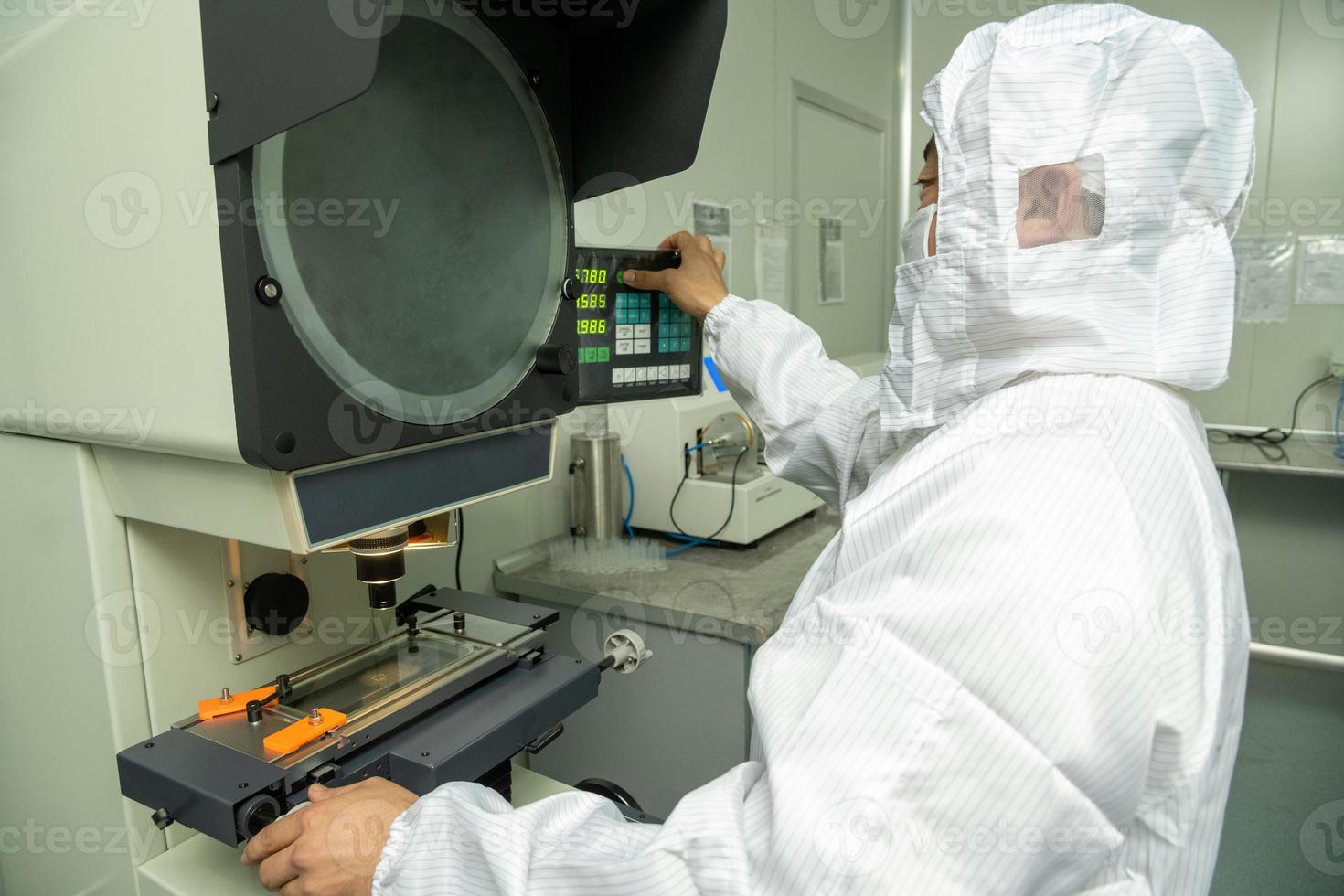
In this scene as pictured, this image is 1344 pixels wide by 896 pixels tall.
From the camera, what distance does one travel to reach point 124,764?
0.71 meters

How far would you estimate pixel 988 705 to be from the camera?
1.65ft

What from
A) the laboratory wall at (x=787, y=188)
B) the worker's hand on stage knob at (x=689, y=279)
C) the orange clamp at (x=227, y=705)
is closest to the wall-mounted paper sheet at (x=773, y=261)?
the laboratory wall at (x=787, y=188)

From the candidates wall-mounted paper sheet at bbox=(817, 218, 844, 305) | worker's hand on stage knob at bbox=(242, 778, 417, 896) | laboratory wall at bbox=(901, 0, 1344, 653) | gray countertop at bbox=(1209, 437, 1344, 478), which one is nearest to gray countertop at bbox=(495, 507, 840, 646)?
worker's hand on stage knob at bbox=(242, 778, 417, 896)

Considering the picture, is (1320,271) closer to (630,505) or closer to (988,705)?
(630,505)

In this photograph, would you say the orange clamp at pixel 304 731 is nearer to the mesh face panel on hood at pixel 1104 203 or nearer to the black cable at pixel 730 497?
the mesh face panel on hood at pixel 1104 203

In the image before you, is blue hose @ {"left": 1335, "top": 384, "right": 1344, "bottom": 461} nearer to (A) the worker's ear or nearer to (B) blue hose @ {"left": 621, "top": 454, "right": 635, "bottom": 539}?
(B) blue hose @ {"left": 621, "top": 454, "right": 635, "bottom": 539}

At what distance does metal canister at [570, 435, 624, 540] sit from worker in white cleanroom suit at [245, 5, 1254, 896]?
945 mm

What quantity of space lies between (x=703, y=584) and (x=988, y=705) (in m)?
1.01

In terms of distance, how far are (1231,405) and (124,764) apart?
327 cm

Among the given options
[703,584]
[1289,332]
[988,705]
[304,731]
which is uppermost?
[1289,332]

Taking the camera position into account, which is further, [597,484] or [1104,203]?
[597,484]

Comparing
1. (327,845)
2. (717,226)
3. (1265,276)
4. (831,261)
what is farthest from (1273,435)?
(327,845)

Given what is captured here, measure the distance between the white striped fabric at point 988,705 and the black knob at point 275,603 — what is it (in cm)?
34

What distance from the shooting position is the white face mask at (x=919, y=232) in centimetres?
84
